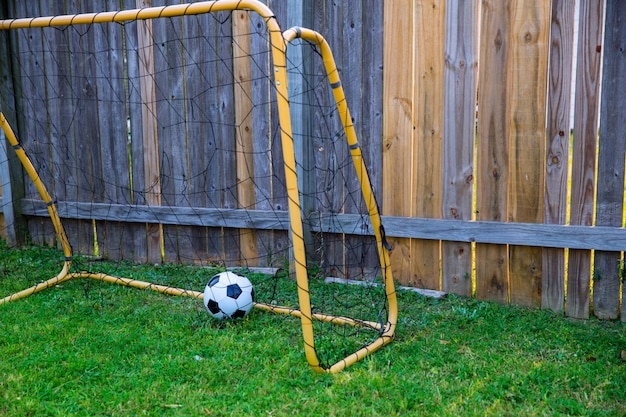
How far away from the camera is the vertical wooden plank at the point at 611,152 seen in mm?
3883

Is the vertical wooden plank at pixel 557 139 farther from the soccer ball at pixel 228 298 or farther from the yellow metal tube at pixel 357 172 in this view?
the soccer ball at pixel 228 298

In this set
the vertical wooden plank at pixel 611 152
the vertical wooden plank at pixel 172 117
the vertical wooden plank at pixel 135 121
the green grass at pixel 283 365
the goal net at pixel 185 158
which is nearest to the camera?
the green grass at pixel 283 365

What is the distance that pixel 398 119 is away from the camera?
4.60 m

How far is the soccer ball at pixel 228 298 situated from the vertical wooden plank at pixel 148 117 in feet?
5.16

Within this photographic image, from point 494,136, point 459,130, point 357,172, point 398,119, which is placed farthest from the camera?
point 398,119

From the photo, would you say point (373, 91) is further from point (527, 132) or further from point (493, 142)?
point (527, 132)

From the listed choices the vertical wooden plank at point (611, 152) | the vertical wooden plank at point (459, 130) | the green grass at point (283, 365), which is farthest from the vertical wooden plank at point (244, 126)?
→ the vertical wooden plank at point (611, 152)

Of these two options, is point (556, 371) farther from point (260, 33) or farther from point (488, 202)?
point (260, 33)

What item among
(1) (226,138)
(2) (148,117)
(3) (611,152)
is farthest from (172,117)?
(3) (611,152)

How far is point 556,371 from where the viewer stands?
339 centimetres

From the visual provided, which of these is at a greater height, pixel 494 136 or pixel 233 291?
pixel 494 136

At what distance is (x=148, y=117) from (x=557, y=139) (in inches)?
130

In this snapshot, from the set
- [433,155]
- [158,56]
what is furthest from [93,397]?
[158,56]

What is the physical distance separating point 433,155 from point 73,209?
3.34m
